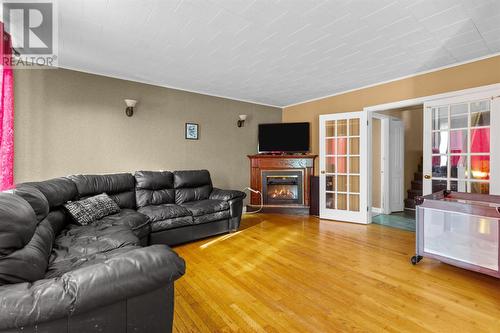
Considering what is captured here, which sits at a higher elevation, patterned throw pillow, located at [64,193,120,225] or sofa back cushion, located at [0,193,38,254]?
sofa back cushion, located at [0,193,38,254]

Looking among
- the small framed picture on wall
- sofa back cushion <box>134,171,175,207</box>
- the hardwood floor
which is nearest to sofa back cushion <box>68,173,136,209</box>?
sofa back cushion <box>134,171,175,207</box>

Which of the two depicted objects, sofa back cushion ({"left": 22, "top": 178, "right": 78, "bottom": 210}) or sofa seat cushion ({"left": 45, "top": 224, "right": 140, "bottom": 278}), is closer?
sofa seat cushion ({"left": 45, "top": 224, "right": 140, "bottom": 278})

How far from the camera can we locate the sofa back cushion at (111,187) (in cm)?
318

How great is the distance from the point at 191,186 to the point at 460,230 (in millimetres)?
3608

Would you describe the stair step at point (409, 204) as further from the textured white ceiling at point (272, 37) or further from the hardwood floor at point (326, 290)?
the textured white ceiling at point (272, 37)

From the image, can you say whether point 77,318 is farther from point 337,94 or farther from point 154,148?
point 337,94

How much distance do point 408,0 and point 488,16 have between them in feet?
3.06

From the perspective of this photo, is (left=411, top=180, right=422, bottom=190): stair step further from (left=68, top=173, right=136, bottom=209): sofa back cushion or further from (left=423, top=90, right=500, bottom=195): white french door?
(left=68, top=173, right=136, bottom=209): sofa back cushion

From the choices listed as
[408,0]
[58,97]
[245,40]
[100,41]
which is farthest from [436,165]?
[58,97]

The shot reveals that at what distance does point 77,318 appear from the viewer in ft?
3.46

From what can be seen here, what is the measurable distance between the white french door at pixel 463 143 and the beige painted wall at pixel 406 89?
192mm

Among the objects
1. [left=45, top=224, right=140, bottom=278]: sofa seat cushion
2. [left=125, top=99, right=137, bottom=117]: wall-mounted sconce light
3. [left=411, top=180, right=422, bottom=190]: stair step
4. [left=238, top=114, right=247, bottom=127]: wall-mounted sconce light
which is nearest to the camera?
[left=45, top=224, right=140, bottom=278]: sofa seat cushion

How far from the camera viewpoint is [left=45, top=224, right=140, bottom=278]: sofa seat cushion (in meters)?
1.73

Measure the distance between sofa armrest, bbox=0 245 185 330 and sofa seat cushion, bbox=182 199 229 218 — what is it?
2.29 metres
